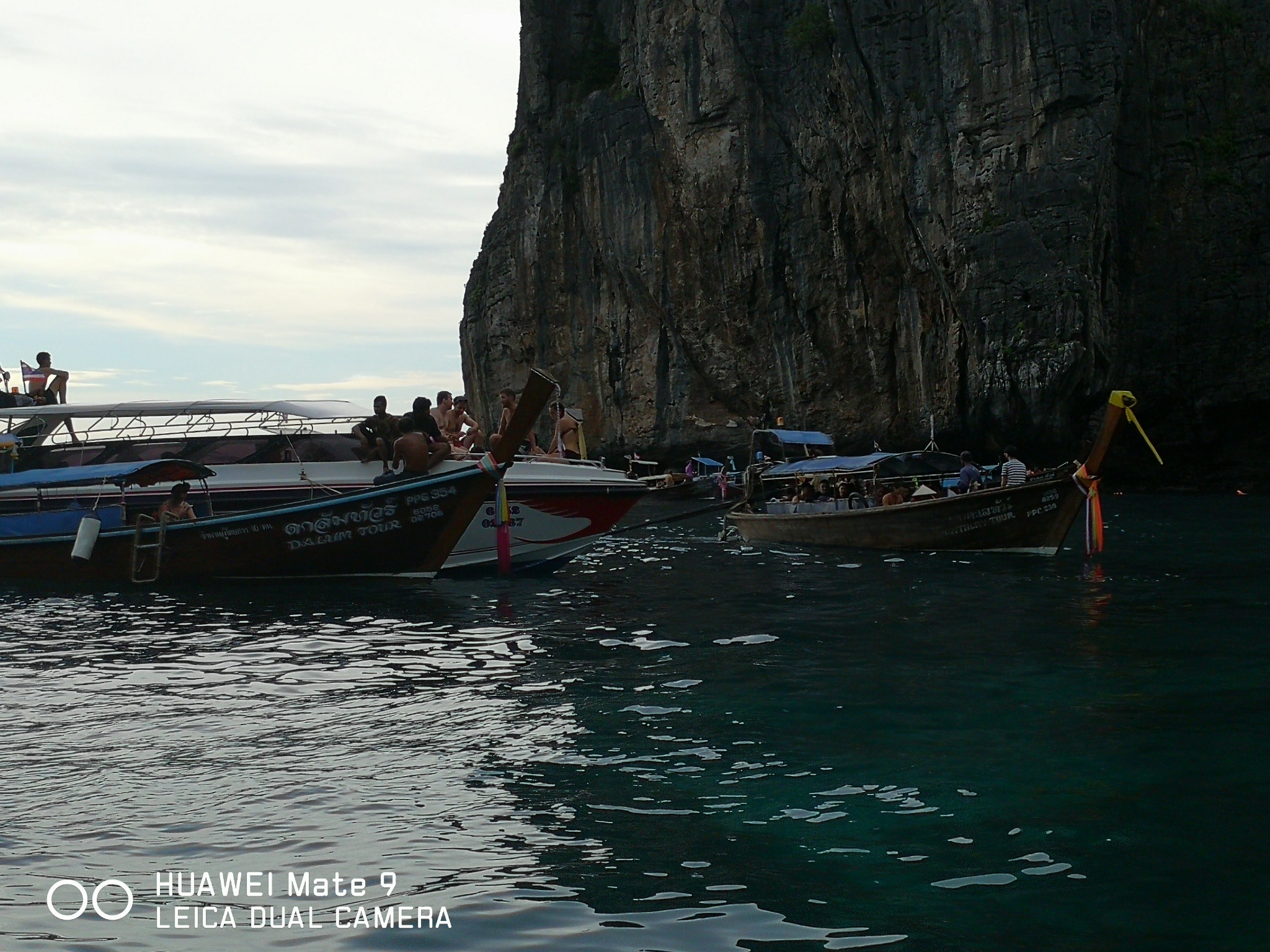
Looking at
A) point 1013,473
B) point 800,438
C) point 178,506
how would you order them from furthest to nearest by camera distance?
point 800,438 < point 1013,473 < point 178,506

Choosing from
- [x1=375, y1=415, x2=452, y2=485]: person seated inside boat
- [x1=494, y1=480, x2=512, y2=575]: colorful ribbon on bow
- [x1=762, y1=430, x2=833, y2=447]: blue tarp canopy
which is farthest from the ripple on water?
[x1=762, y1=430, x2=833, y2=447]: blue tarp canopy

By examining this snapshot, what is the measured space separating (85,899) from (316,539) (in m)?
11.2

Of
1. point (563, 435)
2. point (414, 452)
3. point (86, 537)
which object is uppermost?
point (563, 435)

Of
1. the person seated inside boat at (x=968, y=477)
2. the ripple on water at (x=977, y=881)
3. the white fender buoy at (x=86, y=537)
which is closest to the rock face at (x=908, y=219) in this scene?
the person seated inside boat at (x=968, y=477)

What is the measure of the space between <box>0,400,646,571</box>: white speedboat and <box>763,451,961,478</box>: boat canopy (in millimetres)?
7348

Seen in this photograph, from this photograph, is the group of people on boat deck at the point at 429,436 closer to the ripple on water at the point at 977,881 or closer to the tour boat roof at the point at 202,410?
the tour boat roof at the point at 202,410

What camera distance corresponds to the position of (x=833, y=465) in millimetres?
24609

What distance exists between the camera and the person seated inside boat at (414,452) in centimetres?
1633

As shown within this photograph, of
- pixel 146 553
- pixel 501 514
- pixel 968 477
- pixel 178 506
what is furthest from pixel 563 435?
pixel 968 477

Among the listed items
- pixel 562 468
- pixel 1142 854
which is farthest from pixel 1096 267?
pixel 1142 854

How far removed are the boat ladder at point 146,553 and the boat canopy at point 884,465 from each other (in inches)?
527

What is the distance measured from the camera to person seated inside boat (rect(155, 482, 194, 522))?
16.2 m

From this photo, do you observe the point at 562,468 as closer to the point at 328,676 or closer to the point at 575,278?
the point at 328,676

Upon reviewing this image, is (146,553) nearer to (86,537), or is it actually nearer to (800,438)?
(86,537)
